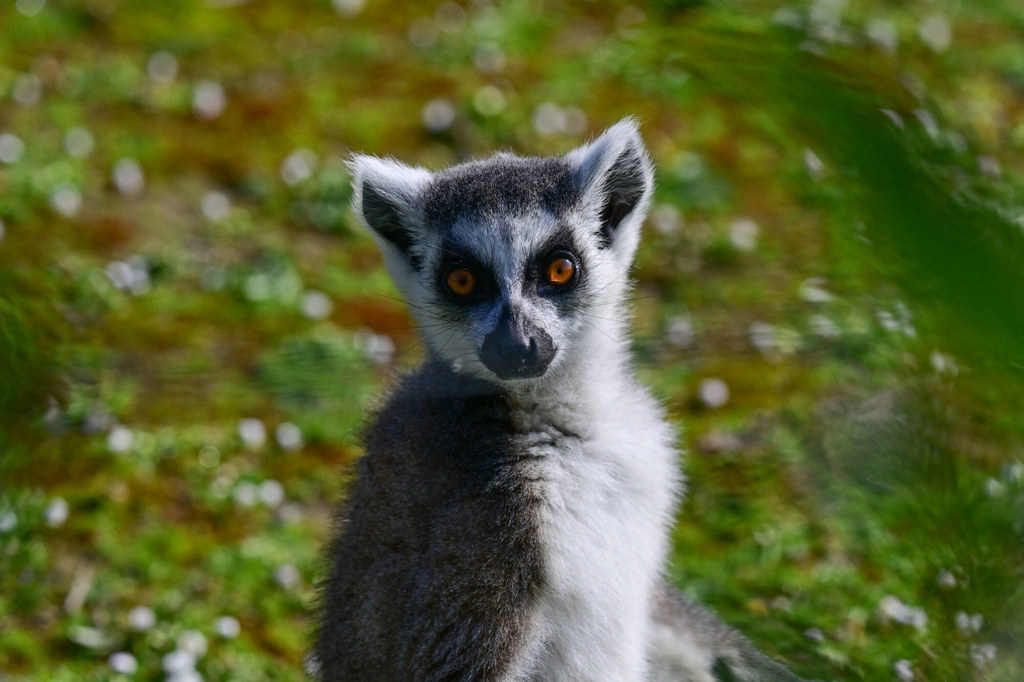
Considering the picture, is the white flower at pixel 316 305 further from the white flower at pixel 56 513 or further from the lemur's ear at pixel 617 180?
the lemur's ear at pixel 617 180

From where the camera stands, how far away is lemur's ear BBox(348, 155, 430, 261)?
3119 mm

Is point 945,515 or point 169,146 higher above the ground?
point 945,515

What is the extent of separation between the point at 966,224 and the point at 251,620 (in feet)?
12.6

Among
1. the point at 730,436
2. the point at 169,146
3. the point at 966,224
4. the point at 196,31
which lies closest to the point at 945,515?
the point at 966,224

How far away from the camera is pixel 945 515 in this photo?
1.08m

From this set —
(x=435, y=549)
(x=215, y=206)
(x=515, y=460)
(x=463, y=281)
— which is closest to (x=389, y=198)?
(x=463, y=281)

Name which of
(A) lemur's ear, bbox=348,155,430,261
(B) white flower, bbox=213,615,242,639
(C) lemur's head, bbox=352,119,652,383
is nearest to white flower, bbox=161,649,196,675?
(B) white flower, bbox=213,615,242,639

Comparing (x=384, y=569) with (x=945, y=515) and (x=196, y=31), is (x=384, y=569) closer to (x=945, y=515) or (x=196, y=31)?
(x=945, y=515)

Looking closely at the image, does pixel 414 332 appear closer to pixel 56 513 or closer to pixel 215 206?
pixel 56 513

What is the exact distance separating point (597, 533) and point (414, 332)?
2.36 m

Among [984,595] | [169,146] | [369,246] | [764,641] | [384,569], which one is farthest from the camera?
[169,146]

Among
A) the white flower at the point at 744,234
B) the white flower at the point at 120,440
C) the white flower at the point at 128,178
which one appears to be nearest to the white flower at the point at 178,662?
the white flower at the point at 120,440

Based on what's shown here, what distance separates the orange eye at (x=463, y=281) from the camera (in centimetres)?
294

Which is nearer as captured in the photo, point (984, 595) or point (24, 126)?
point (984, 595)
